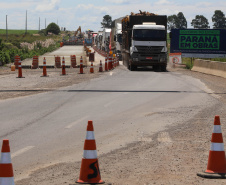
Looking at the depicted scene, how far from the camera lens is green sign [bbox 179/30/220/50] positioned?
5012 centimetres

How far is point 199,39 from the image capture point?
50344 millimetres

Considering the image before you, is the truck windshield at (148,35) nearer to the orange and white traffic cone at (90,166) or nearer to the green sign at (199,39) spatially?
the green sign at (199,39)

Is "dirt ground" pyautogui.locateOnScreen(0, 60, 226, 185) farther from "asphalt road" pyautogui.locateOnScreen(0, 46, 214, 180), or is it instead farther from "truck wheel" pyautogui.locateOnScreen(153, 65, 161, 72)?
"truck wheel" pyautogui.locateOnScreen(153, 65, 161, 72)

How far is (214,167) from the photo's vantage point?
7.68 m

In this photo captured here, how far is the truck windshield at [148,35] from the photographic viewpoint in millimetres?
37562

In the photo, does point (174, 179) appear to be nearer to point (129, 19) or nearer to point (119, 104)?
point (119, 104)

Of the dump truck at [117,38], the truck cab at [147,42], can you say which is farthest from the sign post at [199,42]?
the truck cab at [147,42]

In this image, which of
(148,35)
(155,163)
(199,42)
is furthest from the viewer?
(199,42)

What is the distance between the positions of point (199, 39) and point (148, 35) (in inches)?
543

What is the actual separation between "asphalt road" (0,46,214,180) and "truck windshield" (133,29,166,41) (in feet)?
45.3

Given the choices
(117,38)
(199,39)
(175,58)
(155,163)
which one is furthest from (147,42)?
(155,163)

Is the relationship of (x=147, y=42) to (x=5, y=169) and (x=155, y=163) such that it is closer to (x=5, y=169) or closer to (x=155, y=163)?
(x=155, y=163)

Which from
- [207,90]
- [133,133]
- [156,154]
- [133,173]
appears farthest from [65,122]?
[207,90]

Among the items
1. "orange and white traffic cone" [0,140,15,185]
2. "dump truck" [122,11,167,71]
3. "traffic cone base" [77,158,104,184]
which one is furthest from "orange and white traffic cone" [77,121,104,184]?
"dump truck" [122,11,167,71]
